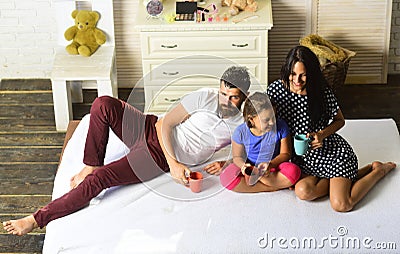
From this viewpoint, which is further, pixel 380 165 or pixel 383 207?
pixel 380 165

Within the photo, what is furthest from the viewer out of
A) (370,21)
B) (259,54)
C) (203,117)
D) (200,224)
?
(370,21)

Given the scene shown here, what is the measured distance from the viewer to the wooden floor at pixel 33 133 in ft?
12.8

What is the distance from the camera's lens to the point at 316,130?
338 centimetres

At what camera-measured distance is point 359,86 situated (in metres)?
4.94

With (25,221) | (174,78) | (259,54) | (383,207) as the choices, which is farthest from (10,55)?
(383,207)

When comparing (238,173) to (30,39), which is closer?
(238,173)

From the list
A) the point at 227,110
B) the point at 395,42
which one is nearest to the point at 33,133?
the point at 227,110

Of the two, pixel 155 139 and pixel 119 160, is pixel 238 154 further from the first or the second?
pixel 119 160

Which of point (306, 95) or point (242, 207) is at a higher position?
point (306, 95)

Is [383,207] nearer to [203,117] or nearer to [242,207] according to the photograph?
[242,207]

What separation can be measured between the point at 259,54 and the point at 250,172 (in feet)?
4.08

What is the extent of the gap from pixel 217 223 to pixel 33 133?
1.71 meters

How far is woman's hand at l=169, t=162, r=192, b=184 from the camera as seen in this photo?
339 centimetres

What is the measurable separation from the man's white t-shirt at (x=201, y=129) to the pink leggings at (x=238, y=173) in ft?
0.44
